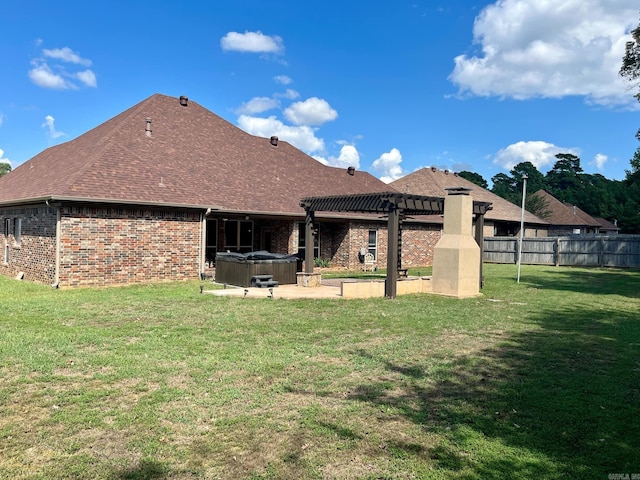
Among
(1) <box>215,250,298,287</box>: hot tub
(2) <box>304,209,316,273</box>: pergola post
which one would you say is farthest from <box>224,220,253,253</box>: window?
(2) <box>304,209,316,273</box>: pergola post

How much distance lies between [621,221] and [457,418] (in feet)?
203

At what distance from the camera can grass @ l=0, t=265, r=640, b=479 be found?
363 cm

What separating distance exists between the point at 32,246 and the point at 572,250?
28.3 m

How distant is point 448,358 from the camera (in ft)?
21.8

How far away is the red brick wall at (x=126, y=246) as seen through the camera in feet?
46.4

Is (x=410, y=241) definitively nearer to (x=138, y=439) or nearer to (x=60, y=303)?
(x=60, y=303)

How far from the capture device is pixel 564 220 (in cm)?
4884

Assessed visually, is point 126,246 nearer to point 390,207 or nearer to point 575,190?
point 390,207

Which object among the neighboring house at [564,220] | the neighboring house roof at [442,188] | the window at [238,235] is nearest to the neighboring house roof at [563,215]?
the neighboring house at [564,220]

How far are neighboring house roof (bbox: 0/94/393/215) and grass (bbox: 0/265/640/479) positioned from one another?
6.80 m

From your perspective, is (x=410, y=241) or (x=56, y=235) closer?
(x=56, y=235)

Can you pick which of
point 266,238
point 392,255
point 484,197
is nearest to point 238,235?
point 266,238

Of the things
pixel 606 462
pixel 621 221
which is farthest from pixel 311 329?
pixel 621 221

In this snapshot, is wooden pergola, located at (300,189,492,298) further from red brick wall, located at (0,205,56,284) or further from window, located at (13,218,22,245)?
window, located at (13,218,22,245)
